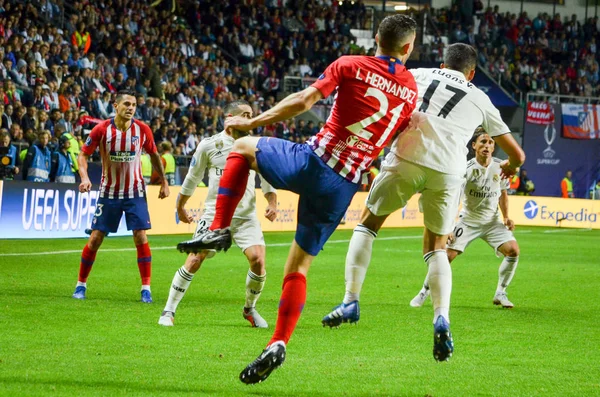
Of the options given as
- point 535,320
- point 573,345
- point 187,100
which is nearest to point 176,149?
point 187,100

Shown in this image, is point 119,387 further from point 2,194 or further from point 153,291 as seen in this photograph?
point 2,194

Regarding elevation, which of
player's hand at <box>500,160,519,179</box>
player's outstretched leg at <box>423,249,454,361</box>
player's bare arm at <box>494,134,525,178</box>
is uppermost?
player's bare arm at <box>494,134,525,178</box>

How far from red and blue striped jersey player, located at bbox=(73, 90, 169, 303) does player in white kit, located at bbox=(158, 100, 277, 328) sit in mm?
1582

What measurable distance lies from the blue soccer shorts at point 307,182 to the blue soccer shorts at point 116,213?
5356 millimetres

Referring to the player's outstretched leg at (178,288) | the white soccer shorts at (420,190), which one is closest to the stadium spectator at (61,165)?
the player's outstretched leg at (178,288)

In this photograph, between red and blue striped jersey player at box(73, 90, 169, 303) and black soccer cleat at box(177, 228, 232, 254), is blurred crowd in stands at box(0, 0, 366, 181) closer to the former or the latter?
red and blue striped jersey player at box(73, 90, 169, 303)

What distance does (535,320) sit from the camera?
10.6m

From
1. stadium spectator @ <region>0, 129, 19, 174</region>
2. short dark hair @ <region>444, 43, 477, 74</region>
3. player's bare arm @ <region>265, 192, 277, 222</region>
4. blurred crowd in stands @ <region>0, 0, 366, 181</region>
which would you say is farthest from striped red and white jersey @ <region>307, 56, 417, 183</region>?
stadium spectator @ <region>0, 129, 19, 174</region>

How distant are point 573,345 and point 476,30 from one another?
37.1m

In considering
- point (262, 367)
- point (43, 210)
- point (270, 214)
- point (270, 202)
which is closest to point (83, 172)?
point (270, 202)

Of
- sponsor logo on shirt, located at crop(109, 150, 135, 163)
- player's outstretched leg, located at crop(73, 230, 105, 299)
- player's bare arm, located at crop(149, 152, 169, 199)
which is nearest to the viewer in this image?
player's outstretched leg, located at crop(73, 230, 105, 299)

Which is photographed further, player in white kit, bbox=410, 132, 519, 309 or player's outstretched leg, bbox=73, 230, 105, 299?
player in white kit, bbox=410, 132, 519, 309

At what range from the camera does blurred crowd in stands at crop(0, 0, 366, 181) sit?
2211cm

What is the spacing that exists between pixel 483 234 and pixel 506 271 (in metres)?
0.58
